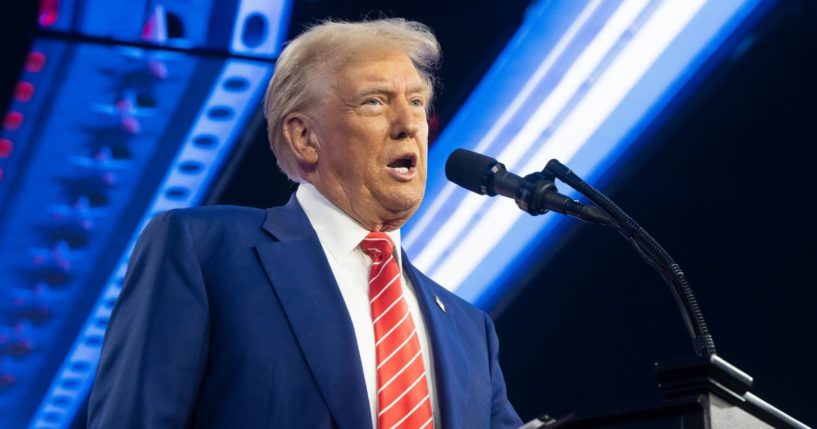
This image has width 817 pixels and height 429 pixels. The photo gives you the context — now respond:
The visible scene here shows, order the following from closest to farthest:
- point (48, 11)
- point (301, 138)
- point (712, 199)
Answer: point (301, 138)
point (48, 11)
point (712, 199)

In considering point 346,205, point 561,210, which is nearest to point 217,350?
point 346,205

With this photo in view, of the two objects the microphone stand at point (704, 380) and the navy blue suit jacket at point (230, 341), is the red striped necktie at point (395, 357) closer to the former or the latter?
the navy blue suit jacket at point (230, 341)

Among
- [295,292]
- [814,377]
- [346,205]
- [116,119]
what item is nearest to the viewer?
[295,292]

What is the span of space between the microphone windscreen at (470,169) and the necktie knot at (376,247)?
0.17 m

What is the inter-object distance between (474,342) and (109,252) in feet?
3.83

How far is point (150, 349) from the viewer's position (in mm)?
1593

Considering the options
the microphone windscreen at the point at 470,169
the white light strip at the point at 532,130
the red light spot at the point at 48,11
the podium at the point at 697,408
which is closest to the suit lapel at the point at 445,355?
the microphone windscreen at the point at 470,169

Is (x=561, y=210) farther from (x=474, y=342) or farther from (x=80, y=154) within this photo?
(x=80, y=154)

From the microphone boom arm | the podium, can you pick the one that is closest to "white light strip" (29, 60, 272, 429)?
the microphone boom arm

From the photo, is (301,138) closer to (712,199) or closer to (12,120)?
(12,120)

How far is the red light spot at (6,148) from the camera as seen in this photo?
262 centimetres

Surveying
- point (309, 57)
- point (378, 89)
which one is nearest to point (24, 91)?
point (309, 57)

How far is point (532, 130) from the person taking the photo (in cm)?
280

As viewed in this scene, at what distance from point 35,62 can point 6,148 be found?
0.73ft
